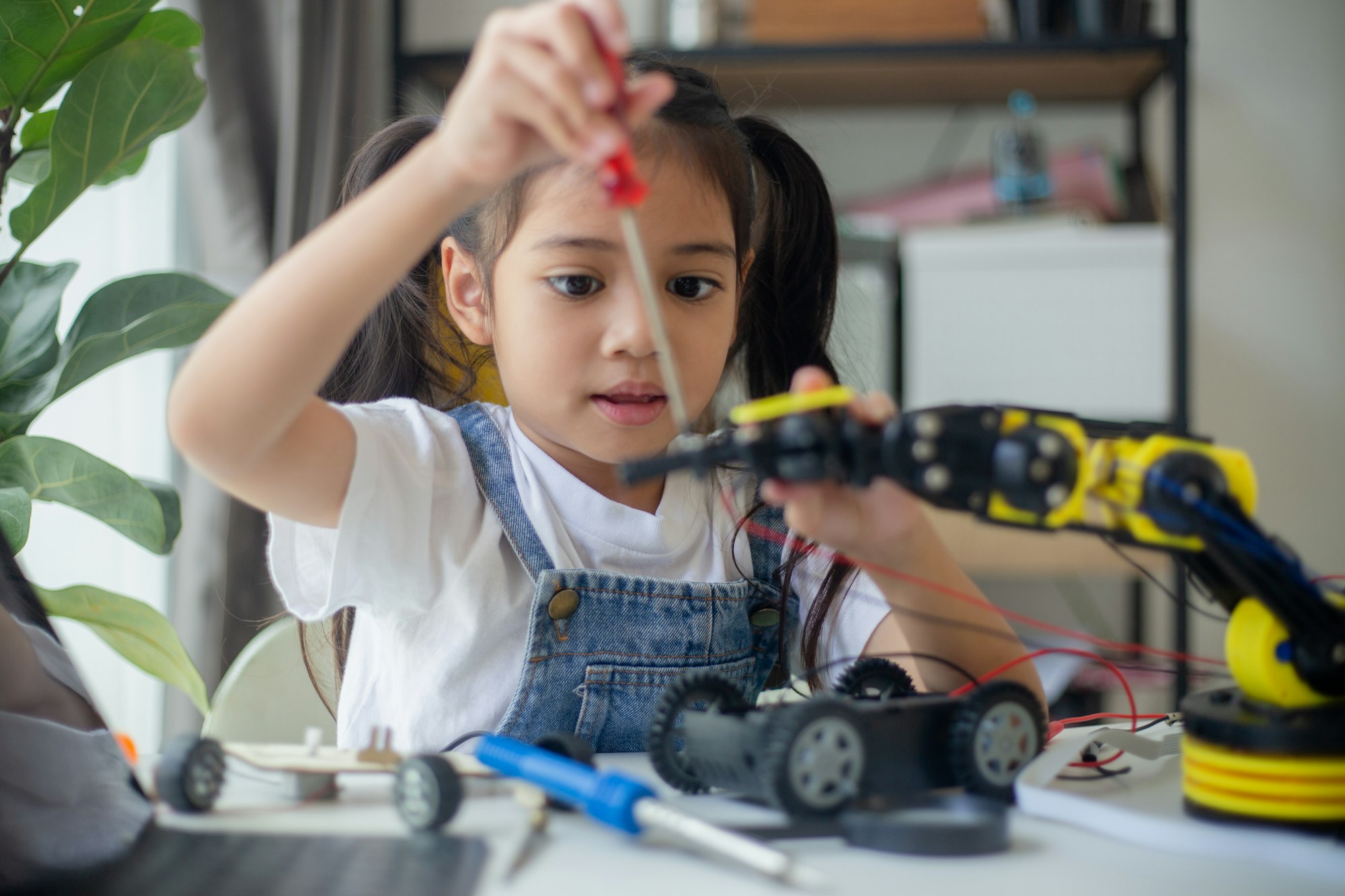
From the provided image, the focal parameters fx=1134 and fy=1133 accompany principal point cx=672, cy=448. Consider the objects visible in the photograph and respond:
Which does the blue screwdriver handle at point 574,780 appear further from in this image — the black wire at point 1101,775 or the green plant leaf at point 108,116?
the green plant leaf at point 108,116

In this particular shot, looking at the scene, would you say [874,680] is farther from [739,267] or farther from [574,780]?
[739,267]

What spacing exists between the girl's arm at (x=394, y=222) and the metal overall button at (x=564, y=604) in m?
0.20

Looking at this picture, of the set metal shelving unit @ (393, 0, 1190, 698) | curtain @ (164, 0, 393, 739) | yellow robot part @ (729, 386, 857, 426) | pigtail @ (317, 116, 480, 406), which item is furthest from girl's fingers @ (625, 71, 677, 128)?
metal shelving unit @ (393, 0, 1190, 698)

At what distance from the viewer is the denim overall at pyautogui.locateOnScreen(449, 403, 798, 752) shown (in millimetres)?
728

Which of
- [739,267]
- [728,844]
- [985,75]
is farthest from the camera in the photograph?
[985,75]

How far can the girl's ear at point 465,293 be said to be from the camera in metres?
0.90

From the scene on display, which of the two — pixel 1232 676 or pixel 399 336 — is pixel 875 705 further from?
pixel 399 336

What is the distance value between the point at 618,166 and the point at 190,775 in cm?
31

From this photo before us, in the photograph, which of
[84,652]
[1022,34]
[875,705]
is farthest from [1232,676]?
[1022,34]

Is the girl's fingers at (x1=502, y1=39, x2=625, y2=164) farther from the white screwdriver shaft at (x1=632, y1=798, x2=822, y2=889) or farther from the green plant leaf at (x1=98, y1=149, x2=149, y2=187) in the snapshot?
the green plant leaf at (x1=98, y1=149, x2=149, y2=187)

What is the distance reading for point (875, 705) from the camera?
0.49m

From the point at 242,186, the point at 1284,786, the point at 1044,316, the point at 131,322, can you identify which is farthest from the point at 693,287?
the point at 1044,316

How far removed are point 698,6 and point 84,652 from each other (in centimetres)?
136

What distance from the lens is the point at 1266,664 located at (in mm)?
461
